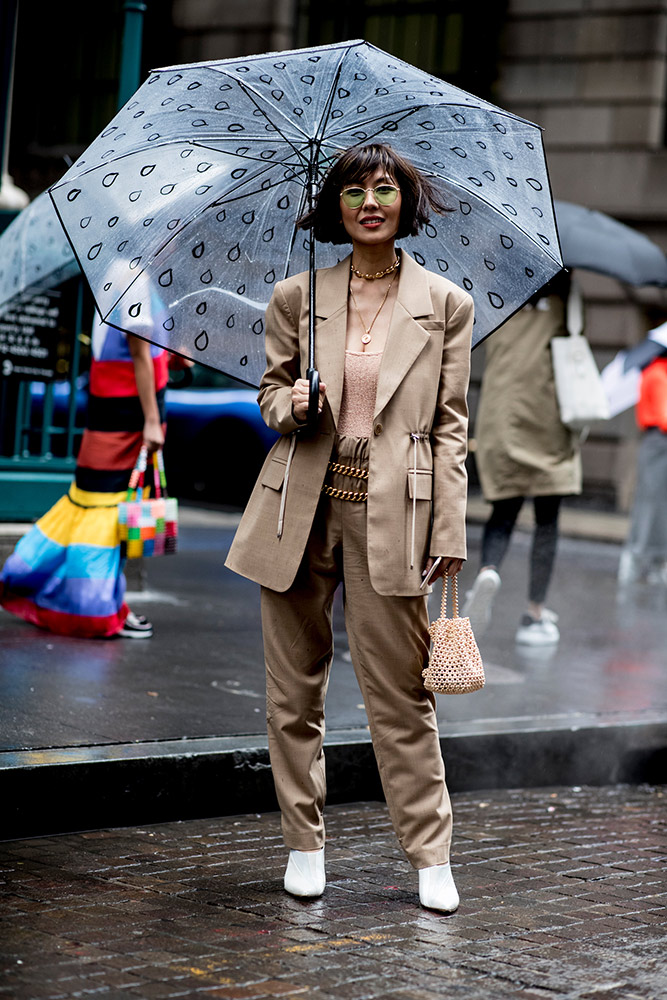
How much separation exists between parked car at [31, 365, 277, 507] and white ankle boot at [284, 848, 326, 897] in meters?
10.3

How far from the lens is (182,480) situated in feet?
48.4

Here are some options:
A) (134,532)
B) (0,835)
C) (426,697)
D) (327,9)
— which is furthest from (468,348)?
(327,9)

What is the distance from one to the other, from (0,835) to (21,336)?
4.61 meters

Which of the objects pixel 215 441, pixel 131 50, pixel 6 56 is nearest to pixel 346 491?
pixel 131 50

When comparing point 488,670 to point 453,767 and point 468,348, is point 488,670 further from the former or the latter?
point 468,348

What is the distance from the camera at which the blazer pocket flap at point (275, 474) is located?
4.04m

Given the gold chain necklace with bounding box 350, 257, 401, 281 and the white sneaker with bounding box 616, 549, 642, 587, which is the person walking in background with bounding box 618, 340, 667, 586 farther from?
the gold chain necklace with bounding box 350, 257, 401, 281

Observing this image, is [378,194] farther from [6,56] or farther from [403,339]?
[6,56]

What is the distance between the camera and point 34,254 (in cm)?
660

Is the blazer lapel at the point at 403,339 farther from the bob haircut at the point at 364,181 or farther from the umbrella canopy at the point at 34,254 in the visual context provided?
the umbrella canopy at the point at 34,254

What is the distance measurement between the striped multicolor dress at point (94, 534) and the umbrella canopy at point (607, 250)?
2304mm

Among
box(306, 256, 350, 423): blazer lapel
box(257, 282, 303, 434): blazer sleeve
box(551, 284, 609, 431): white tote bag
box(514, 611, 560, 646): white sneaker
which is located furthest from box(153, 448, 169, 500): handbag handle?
box(306, 256, 350, 423): blazer lapel

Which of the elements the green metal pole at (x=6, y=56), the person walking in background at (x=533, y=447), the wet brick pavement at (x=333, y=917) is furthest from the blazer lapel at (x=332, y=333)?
the green metal pole at (x=6, y=56)

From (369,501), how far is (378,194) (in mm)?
820
